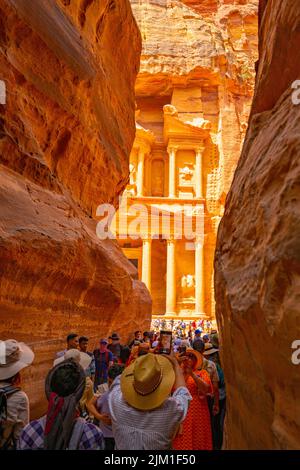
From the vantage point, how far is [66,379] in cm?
258

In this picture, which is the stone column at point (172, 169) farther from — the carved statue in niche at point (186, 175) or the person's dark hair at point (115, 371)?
the person's dark hair at point (115, 371)

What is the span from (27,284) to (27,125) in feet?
7.53

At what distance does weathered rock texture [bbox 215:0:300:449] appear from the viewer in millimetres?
2043

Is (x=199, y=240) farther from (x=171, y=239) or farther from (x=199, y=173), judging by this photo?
(x=199, y=173)

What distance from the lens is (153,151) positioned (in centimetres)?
3794

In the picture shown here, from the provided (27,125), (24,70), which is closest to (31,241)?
(27,125)

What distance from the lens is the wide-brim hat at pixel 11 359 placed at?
307 cm

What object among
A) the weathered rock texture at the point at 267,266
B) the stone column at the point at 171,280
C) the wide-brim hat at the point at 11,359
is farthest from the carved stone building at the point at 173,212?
the weathered rock texture at the point at 267,266

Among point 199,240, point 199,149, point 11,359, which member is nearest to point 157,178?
point 199,149

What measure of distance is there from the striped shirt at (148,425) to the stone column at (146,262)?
29.1 m

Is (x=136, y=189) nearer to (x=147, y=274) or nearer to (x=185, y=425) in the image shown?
(x=147, y=274)

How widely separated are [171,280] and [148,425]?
29.9m

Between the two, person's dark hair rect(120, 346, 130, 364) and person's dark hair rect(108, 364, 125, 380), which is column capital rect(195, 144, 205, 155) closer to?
person's dark hair rect(120, 346, 130, 364)

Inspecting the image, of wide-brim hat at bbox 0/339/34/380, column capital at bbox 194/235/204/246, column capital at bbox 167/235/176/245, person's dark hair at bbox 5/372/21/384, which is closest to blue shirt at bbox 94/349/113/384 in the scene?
wide-brim hat at bbox 0/339/34/380
